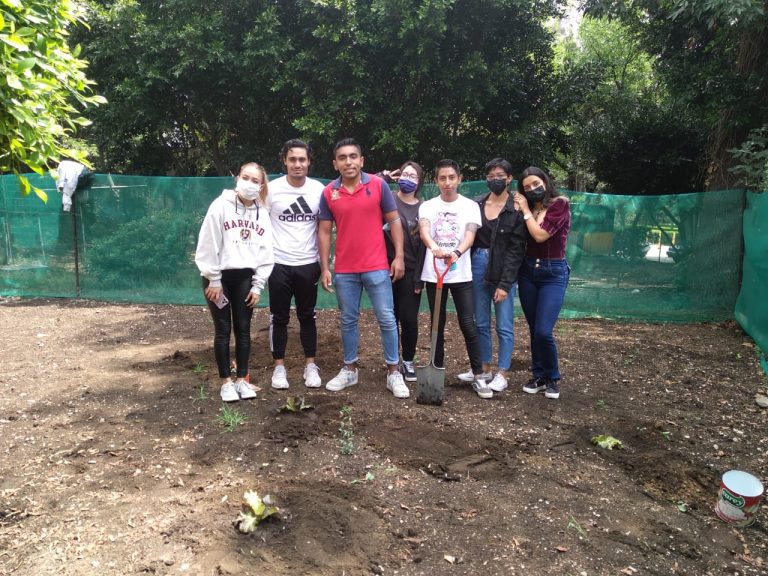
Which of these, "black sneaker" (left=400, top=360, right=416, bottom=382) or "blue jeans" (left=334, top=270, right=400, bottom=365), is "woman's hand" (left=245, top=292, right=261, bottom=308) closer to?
"blue jeans" (left=334, top=270, right=400, bottom=365)

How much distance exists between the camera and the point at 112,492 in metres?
2.84

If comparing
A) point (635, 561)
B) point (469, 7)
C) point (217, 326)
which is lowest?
point (635, 561)

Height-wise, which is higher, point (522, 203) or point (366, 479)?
point (522, 203)

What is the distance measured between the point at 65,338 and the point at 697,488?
6.05 m

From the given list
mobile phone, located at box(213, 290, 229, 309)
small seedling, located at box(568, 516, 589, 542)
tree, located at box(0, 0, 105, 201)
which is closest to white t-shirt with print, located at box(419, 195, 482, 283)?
mobile phone, located at box(213, 290, 229, 309)

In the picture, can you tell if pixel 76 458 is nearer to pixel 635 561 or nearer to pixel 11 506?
pixel 11 506

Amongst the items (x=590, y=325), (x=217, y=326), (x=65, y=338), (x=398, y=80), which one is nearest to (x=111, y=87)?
(x=398, y=80)

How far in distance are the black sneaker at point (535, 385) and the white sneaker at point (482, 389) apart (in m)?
0.34

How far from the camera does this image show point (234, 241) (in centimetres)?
375

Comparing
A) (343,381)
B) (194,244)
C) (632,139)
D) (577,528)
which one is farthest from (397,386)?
(632,139)

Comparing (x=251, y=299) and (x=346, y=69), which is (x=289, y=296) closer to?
(x=251, y=299)

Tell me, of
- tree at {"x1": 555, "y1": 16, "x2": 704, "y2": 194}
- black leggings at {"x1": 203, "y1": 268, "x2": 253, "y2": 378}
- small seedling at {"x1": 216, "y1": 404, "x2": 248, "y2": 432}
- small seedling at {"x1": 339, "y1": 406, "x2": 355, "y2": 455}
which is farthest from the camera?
tree at {"x1": 555, "y1": 16, "x2": 704, "y2": 194}

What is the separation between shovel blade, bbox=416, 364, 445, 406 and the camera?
398 cm

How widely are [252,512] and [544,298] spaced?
2501 mm
